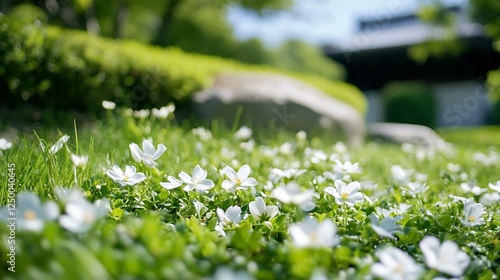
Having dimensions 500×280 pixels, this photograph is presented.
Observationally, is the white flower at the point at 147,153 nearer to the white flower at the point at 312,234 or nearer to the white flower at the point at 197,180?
the white flower at the point at 197,180

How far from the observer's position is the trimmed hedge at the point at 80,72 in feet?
13.7

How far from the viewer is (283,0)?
44.9ft

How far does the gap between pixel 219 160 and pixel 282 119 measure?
3039 mm

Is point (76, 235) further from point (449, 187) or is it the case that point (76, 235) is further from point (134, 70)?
point (134, 70)

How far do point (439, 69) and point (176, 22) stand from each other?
8366 millimetres

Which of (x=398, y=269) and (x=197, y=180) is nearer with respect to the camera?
(x=398, y=269)

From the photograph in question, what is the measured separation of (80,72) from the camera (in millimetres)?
4605

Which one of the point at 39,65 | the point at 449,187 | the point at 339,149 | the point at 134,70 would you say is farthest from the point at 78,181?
the point at 134,70

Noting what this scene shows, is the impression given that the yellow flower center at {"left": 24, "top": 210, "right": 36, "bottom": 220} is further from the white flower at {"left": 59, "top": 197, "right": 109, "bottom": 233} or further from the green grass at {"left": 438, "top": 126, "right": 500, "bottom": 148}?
the green grass at {"left": 438, "top": 126, "right": 500, "bottom": 148}

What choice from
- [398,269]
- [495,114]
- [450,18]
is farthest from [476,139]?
[398,269]

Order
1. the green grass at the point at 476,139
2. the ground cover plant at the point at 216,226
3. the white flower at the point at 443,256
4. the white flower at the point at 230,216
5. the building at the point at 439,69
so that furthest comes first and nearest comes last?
the building at the point at 439,69 < the green grass at the point at 476,139 < the white flower at the point at 230,216 < the white flower at the point at 443,256 < the ground cover plant at the point at 216,226

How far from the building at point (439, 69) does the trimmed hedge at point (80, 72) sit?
1029 centimetres

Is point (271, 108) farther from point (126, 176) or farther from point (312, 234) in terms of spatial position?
point (312, 234)

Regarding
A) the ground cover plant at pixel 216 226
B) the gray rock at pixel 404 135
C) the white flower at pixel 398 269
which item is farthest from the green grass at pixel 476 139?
the white flower at pixel 398 269
